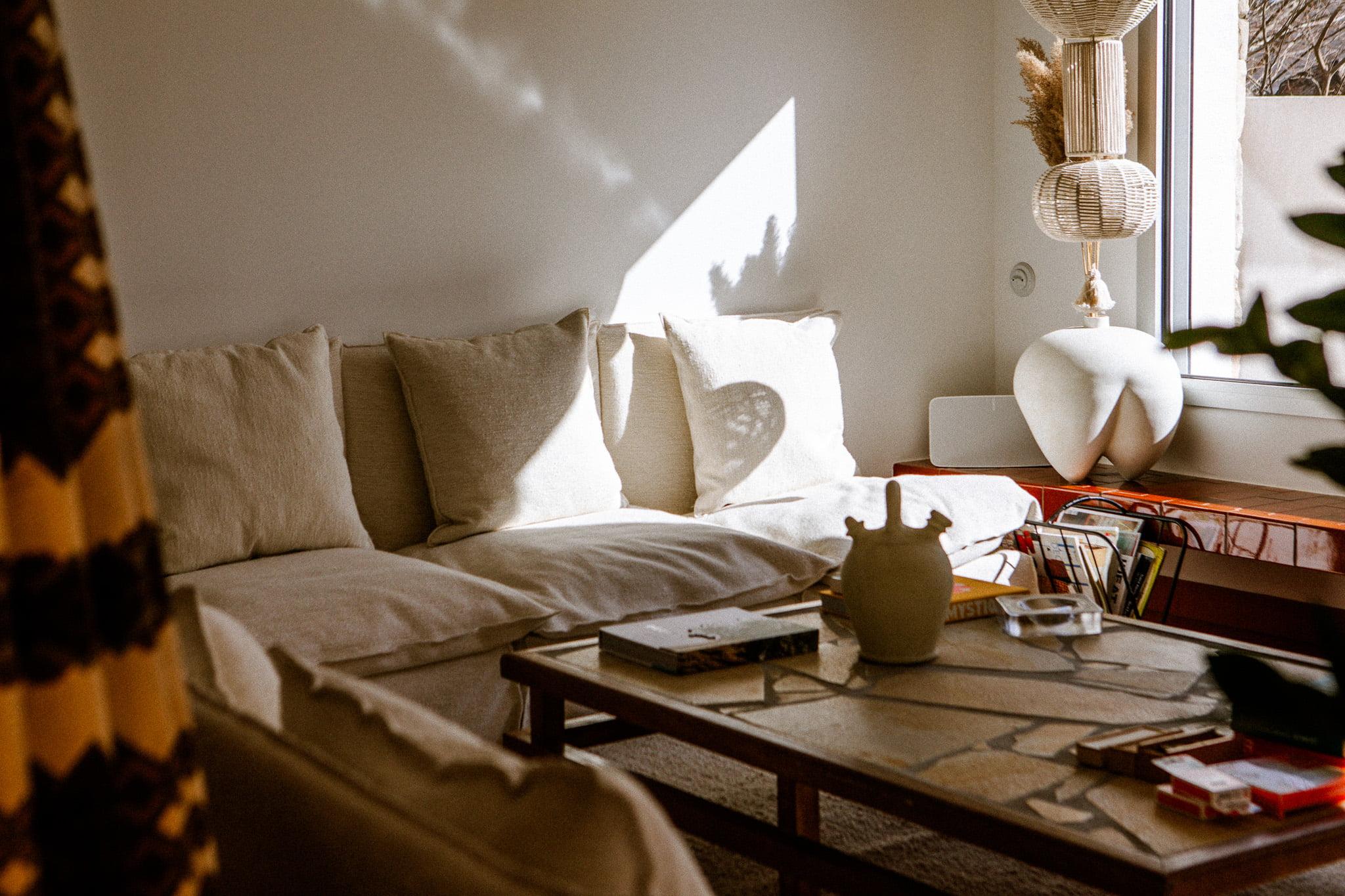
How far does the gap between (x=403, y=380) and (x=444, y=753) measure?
287 centimetres

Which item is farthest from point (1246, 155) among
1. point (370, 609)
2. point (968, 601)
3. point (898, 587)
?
point (370, 609)

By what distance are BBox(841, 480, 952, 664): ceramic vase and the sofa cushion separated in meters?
1.64

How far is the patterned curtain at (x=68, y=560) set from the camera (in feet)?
1.70

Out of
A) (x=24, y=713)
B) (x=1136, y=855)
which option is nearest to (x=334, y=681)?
(x=24, y=713)

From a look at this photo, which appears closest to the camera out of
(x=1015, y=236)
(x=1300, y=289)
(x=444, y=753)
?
(x=444, y=753)

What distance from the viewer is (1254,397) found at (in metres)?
4.17

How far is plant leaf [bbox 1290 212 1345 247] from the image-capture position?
2.22ft

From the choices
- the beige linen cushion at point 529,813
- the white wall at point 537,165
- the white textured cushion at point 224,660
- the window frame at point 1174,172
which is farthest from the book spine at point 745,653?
the window frame at point 1174,172

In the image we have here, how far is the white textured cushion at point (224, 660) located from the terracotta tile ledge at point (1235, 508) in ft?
10.5

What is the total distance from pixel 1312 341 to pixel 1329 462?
0.21 ft

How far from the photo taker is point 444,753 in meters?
0.67

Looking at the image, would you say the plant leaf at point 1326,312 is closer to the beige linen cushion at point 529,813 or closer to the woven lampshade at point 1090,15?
the beige linen cushion at point 529,813

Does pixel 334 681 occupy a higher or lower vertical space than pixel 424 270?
lower

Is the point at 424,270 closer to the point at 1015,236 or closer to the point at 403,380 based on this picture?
the point at 403,380
